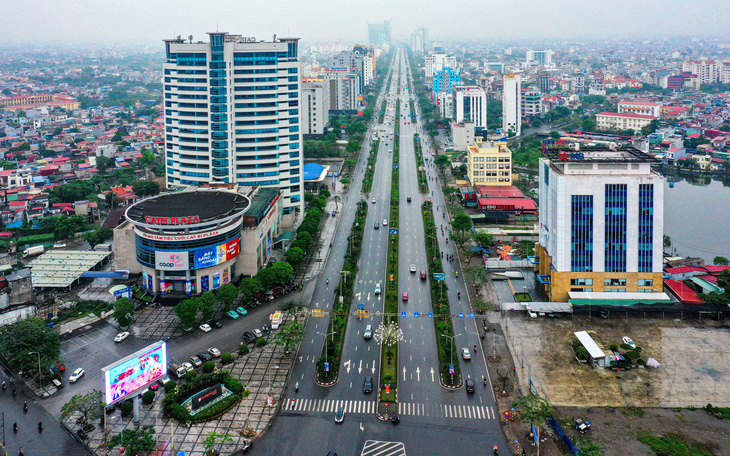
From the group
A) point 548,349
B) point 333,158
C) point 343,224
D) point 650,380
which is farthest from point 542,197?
point 333,158

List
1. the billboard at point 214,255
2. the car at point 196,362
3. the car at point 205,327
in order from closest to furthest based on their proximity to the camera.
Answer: the car at point 196,362 < the car at point 205,327 < the billboard at point 214,255

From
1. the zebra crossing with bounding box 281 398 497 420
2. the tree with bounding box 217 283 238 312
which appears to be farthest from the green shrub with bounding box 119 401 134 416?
the tree with bounding box 217 283 238 312


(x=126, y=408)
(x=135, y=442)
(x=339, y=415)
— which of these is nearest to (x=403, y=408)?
(x=339, y=415)

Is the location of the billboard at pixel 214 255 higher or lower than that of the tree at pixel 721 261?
higher

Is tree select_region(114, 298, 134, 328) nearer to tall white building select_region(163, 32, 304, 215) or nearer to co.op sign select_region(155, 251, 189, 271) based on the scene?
co.op sign select_region(155, 251, 189, 271)

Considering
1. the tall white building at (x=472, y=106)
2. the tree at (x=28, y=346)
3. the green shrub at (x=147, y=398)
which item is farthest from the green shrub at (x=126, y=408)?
the tall white building at (x=472, y=106)

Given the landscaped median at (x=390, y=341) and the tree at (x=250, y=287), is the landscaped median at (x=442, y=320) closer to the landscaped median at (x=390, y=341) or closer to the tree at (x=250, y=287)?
the landscaped median at (x=390, y=341)

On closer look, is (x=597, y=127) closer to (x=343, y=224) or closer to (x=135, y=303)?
(x=343, y=224)
